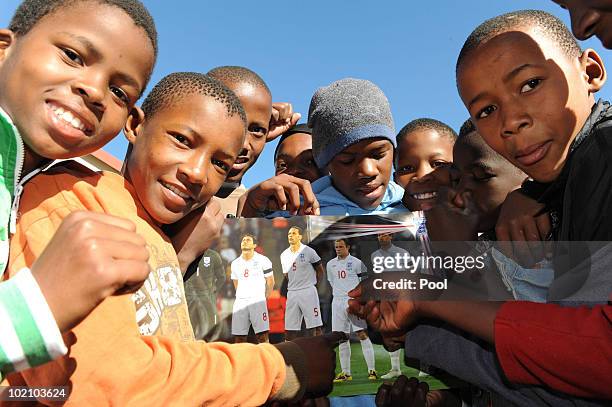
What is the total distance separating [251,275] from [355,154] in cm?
108

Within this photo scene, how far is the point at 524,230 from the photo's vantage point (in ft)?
4.89

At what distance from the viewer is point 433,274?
1.29 m

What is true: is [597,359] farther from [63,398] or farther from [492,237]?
[63,398]

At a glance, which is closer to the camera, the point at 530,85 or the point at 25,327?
the point at 25,327

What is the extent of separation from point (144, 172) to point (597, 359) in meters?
1.28

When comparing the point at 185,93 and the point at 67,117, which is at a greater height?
the point at 185,93

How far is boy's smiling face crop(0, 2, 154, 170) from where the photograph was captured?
3.26 ft

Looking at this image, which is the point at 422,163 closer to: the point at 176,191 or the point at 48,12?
the point at 176,191

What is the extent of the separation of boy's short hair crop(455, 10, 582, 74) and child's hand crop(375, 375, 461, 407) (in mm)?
1113

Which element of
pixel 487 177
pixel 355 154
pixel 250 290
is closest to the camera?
pixel 250 290

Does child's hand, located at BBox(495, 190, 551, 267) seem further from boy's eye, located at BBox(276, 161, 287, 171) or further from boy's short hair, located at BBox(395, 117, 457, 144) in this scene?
boy's eye, located at BBox(276, 161, 287, 171)

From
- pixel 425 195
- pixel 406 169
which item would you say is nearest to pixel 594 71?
pixel 425 195

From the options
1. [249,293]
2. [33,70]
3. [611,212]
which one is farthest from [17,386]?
[611,212]

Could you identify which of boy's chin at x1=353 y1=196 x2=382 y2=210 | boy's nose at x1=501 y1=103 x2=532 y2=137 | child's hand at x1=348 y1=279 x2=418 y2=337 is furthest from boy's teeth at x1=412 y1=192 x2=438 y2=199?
child's hand at x1=348 y1=279 x2=418 y2=337
